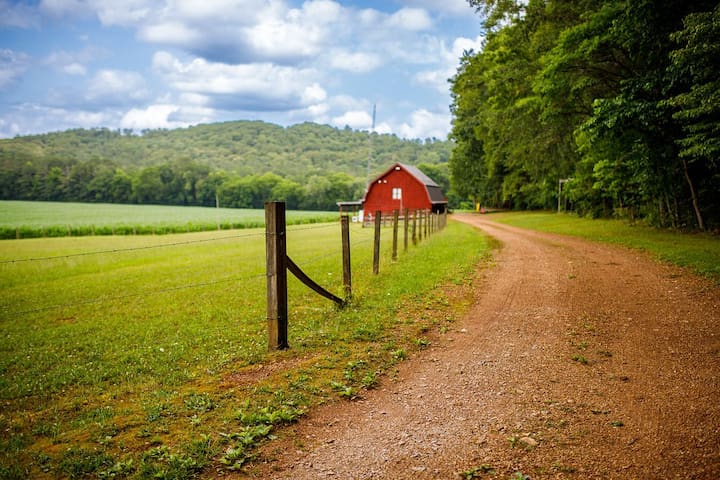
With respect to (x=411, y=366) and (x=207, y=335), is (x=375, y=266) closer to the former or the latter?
(x=207, y=335)

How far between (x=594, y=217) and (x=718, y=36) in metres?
23.1

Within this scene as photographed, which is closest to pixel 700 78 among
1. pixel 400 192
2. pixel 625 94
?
pixel 625 94

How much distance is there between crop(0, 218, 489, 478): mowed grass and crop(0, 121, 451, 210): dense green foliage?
188 ft

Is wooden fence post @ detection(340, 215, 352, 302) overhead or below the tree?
below

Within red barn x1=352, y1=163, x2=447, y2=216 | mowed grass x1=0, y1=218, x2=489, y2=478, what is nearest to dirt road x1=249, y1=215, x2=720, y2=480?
mowed grass x1=0, y1=218, x2=489, y2=478

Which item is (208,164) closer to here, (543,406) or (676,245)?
(676,245)

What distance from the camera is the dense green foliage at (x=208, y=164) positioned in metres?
72.4

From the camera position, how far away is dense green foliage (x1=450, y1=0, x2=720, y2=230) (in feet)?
44.1

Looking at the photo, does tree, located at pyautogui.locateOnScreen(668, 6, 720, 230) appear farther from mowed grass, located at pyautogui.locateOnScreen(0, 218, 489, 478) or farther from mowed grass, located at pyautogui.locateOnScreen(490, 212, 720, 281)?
mowed grass, located at pyautogui.locateOnScreen(0, 218, 489, 478)

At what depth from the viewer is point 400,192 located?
5088 cm

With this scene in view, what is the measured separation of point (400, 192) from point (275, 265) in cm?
4529

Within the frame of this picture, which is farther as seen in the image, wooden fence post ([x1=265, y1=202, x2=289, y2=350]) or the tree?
the tree

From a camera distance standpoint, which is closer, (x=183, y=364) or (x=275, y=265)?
(x=275, y=265)

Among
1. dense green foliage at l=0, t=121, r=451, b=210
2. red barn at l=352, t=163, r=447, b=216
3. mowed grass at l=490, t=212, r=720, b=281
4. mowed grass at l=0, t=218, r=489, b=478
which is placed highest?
dense green foliage at l=0, t=121, r=451, b=210
